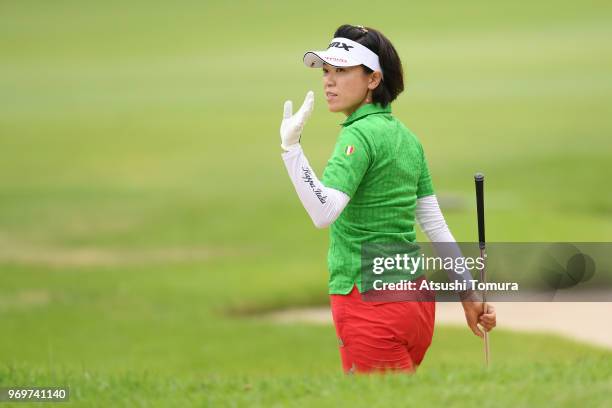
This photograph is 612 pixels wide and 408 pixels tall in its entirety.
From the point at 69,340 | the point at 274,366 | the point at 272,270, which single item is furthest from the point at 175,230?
the point at 274,366

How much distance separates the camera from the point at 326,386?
597 centimetres

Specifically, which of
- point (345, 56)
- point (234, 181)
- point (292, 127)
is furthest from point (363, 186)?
point (234, 181)

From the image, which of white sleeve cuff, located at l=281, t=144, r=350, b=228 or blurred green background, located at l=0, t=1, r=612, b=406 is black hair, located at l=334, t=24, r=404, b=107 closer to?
white sleeve cuff, located at l=281, t=144, r=350, b=228

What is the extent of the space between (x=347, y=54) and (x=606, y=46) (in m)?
43.0

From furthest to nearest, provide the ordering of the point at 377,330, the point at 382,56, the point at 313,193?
the point at 382,56, the point at 377,330, the point at 313,193

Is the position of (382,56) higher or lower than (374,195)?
higher

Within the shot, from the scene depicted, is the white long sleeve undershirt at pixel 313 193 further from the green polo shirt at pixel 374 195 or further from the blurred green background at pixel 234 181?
the blurred green background at pixel 234 181

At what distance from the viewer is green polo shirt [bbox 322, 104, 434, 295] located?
17.7 feet

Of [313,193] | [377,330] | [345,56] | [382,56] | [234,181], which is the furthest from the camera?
[234,181]

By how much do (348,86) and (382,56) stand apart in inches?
9.0

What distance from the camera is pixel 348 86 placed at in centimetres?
568

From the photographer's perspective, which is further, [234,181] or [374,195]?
[234,181]

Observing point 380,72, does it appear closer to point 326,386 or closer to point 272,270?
point 326,386

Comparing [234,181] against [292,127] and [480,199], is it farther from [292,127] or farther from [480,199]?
[292,127]
